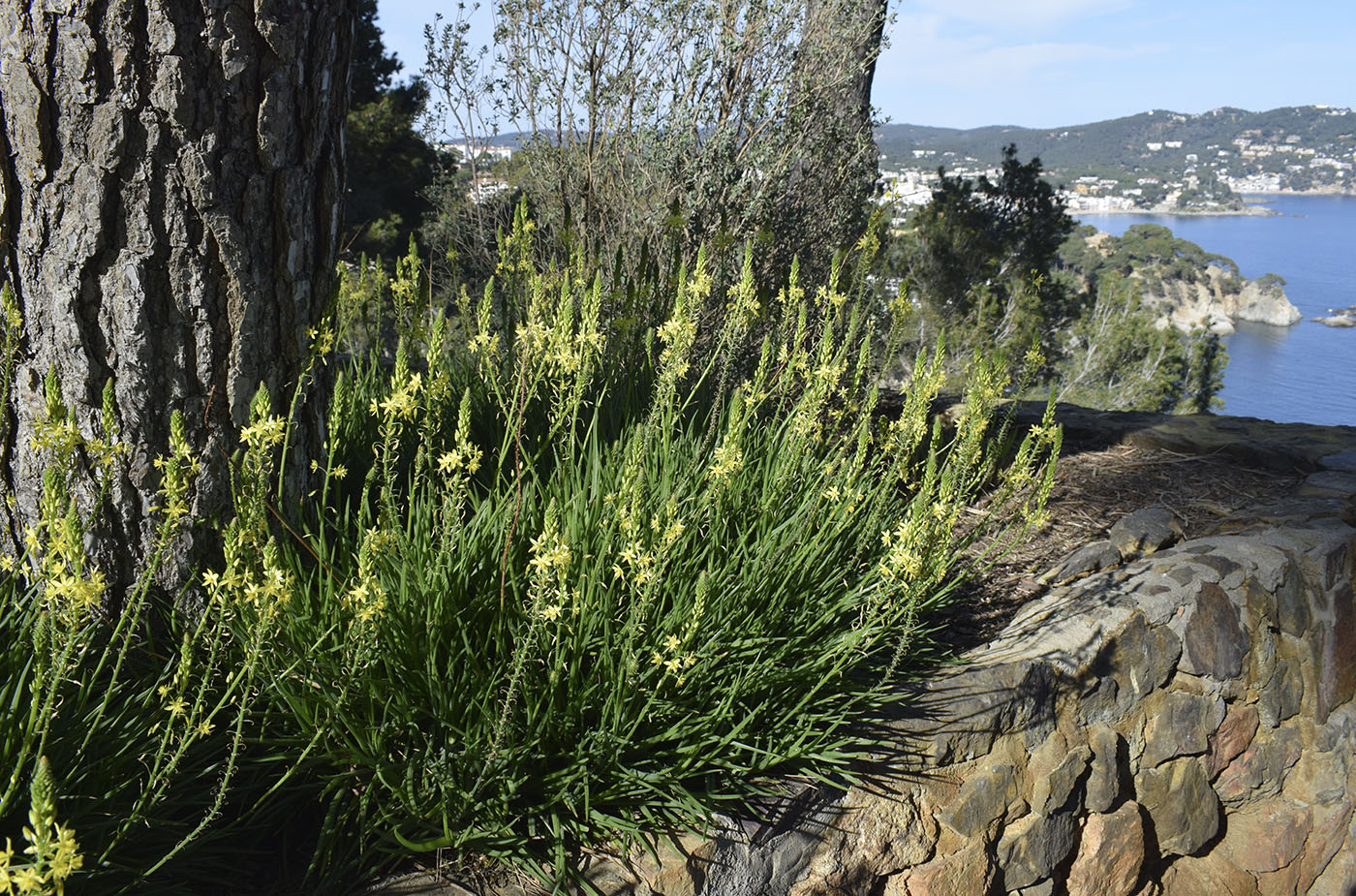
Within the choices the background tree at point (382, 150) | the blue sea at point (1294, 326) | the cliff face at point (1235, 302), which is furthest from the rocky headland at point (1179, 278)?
the background tree at point (382, 150)

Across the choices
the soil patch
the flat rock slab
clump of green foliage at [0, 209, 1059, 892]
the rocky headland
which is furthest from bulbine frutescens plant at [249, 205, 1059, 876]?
the rocky headland

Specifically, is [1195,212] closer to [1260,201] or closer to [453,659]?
[1260,201]

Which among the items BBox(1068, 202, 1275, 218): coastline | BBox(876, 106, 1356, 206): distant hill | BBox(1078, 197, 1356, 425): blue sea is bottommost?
BBox(1078, 197, 1356, 425): blue sea

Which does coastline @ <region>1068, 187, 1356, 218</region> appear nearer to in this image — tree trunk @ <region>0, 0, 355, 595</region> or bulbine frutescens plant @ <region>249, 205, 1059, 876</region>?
bulbine frutescens plant @ <region>249, 205, 1059, 876</region>

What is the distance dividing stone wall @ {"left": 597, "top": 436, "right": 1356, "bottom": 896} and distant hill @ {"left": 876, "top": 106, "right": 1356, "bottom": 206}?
2094 inches

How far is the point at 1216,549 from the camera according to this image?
3.58 metres

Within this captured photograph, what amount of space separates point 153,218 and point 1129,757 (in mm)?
3589

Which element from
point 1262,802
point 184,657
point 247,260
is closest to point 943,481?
point 184,657

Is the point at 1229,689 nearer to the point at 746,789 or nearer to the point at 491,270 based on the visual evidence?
the point at 746,789

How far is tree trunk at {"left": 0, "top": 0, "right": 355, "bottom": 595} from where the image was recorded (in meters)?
1.97

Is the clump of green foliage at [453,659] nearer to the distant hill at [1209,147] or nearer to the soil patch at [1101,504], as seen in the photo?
the soil patch at [1101,504]

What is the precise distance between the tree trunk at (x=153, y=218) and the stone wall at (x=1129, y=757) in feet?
5.16

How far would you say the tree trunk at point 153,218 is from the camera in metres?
1.97

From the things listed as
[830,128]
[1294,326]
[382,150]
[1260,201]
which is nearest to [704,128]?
[830,128]
